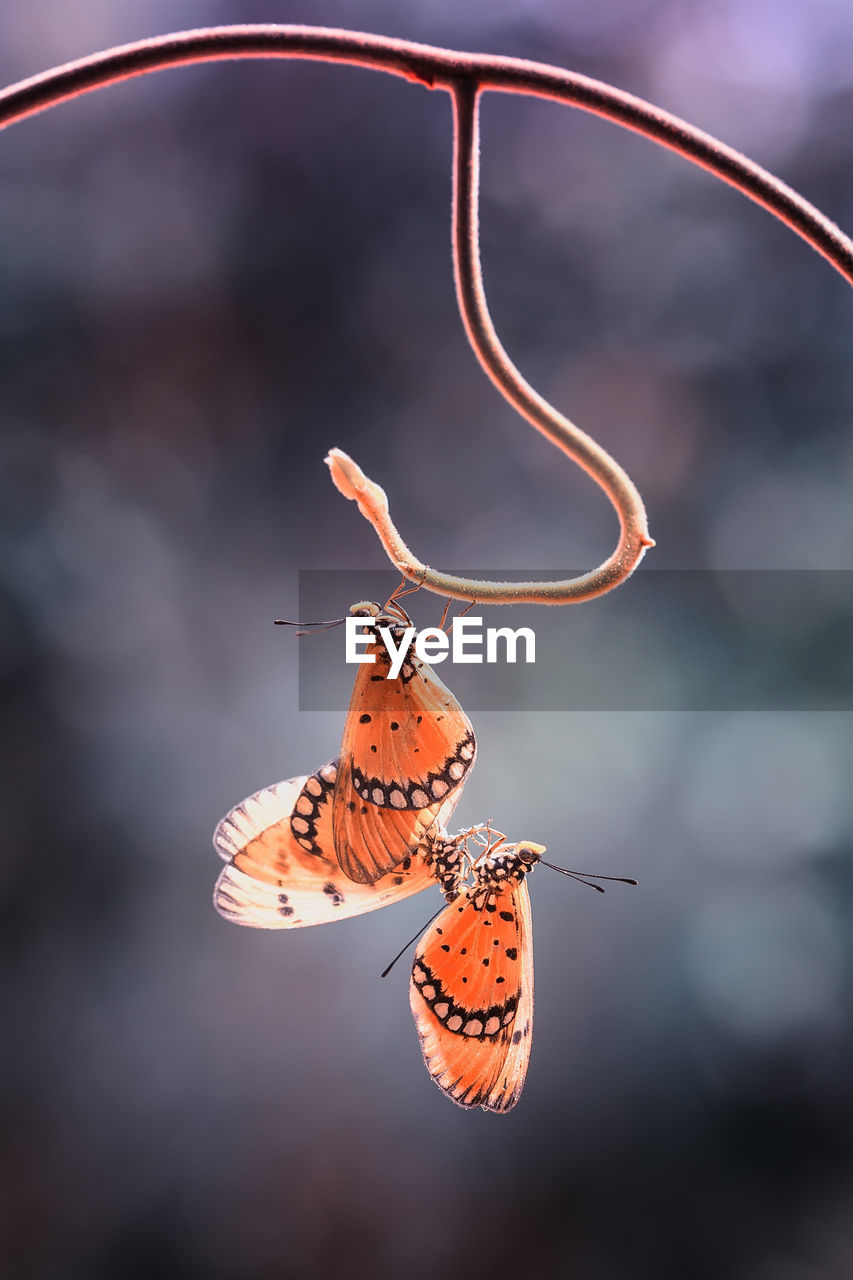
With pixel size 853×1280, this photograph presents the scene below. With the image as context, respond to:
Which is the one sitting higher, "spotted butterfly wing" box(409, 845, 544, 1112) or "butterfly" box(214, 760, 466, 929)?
"butterfly" box(214, 760, 466, 929)

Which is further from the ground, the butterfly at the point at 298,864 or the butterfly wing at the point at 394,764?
the butterfly wing at the point at 394,764

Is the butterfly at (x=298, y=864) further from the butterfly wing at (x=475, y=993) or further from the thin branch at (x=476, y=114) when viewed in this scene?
the thin branch at (x=476, y=114)

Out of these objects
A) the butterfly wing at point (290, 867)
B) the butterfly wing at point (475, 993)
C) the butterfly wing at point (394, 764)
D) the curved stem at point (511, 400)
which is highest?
the curved stem at point (511, 400)

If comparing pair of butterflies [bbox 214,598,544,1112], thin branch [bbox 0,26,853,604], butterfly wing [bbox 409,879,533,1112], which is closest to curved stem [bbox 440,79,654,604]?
thin branch [bbox 0,26,853,604]

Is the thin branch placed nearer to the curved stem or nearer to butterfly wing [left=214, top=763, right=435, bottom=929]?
the curved stem

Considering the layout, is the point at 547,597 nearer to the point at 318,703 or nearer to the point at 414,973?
the point at 414,973

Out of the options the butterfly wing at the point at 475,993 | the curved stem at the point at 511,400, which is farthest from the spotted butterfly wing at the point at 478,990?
the curved stem at the point at 511,400

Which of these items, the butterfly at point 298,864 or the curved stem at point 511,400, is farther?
the butterfly at point 298,864

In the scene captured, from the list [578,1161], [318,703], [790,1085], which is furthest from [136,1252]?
[790,1085]
